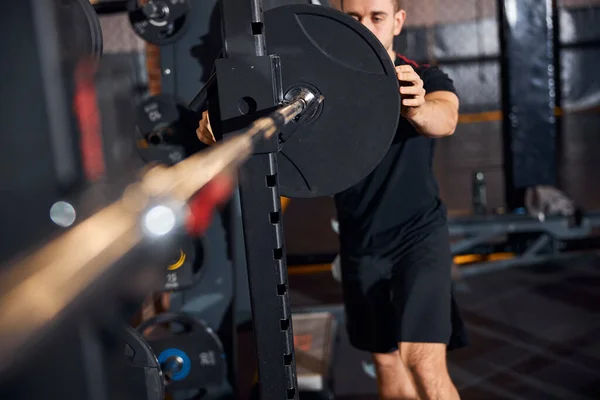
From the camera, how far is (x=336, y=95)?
1025 millimetres

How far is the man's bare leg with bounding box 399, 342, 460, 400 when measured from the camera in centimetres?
153

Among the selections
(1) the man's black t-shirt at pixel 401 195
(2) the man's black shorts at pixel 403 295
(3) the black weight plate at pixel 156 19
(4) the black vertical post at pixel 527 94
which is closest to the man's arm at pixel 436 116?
(1) the man's black t-shirt at pixel 401 195

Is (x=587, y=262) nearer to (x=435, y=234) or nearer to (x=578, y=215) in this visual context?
(x=578, y=215)

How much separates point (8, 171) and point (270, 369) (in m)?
0.53

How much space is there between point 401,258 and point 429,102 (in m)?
0.46

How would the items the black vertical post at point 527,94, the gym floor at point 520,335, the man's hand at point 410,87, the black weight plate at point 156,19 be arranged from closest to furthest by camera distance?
the man's hand at point 410,87, the black weight plate at point 156,19, the gym floor at point 520,335, the black vertical post at point 527,94

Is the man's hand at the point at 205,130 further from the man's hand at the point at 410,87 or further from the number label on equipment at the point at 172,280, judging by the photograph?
the number label on equipment at the point at 172,280

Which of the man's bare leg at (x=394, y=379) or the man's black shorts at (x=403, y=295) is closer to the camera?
the man's black shorts at (x=403, y=295)

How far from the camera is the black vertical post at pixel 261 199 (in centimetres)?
78

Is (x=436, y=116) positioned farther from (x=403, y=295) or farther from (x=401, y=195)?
(x=403, y=295)

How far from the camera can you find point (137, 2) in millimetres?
1810

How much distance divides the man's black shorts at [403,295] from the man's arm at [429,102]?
0.34 metres

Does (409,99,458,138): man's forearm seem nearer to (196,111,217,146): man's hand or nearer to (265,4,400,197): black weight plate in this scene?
(265,4,400,197): black weight plate

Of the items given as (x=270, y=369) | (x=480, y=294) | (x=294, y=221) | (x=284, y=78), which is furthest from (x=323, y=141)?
(x=294, y=221)
